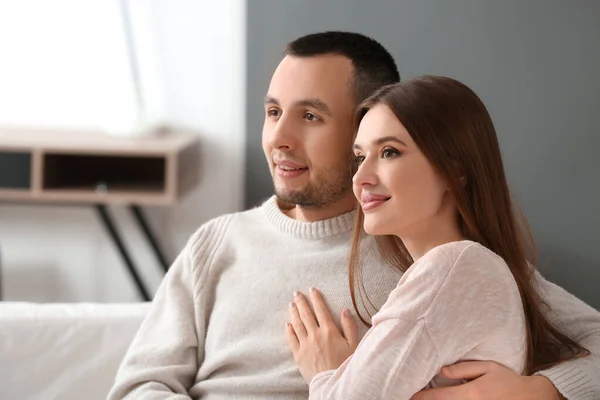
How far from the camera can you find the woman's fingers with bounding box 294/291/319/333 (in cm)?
142

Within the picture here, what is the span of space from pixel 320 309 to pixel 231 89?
1634 millimetres

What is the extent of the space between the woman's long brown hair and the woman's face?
2 cm

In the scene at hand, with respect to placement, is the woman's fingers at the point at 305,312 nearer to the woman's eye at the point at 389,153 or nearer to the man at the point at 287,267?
the man at the point at 287,267

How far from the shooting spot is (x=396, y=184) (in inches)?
46.1

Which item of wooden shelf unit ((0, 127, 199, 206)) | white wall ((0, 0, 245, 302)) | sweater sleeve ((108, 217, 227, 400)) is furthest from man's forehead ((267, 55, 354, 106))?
white wall ((0, 0, 245, 302))

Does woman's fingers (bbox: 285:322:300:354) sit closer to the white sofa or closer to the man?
the man

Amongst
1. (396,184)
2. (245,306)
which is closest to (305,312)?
(245,306)

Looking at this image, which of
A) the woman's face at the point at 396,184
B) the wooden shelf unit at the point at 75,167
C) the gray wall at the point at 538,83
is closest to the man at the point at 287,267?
the woman's face at the point at 396,184

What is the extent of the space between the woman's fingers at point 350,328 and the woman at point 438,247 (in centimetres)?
4

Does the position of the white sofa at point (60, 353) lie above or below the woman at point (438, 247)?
below

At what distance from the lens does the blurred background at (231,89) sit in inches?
107

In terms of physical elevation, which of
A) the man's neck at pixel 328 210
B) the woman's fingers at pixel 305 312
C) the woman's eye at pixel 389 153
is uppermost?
the woman's eye at pixel 389 153

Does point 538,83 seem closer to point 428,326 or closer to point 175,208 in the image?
point 175,208

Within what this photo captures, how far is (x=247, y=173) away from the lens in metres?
2.97
